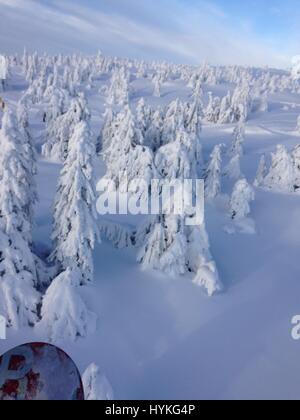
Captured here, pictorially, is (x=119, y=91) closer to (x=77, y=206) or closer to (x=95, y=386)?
(x=77, y=206)

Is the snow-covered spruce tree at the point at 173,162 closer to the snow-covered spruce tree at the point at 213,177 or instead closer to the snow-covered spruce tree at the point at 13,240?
the snow-covered spruce tree at the point at 213,177

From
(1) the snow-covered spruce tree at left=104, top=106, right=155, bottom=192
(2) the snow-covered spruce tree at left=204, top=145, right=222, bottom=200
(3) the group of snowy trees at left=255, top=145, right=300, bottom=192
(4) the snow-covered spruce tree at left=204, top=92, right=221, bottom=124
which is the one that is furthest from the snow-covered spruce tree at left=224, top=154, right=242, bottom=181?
(4) the snow-covered spruce tree at left=204, top=92, right=221, bottom=124

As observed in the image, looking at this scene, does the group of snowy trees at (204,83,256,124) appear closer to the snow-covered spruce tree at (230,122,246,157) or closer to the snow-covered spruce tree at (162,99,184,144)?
the snow-covered spruce tree at (230,122,246,157)

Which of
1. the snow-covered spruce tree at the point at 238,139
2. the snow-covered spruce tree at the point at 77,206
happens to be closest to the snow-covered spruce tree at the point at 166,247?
the snow-covered spruce tree at the point at 77,206

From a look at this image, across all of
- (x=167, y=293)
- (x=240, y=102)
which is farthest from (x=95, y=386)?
(x=240, y=102)

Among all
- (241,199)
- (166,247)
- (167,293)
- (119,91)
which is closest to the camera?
(167,293)

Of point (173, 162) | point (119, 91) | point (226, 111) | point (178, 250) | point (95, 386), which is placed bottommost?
point (95, 386)
